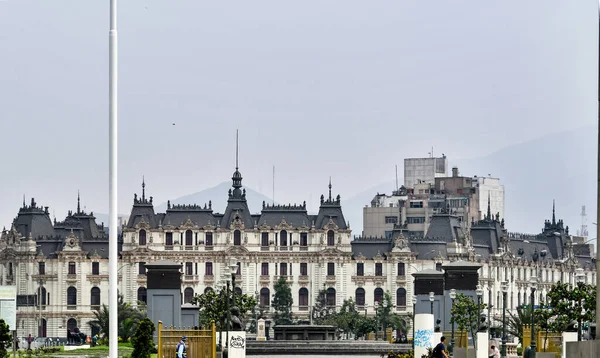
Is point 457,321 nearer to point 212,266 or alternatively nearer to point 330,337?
point 330,337

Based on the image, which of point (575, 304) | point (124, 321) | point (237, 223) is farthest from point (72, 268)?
point (575, 304)

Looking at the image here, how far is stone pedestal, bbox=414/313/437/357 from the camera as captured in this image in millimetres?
61156

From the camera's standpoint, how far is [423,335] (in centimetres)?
6162

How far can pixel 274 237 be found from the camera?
524 ft

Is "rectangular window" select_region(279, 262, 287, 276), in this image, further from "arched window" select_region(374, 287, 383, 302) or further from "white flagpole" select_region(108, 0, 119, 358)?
"white flagpole" select_region(108, 0, 119, 358)

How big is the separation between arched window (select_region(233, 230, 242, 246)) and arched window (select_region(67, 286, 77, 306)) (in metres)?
14.8

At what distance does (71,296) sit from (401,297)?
29209 millimetres

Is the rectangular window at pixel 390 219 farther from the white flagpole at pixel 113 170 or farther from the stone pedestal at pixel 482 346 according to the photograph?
the white flagpole at pixel 113 170

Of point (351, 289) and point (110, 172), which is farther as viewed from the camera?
point (351, 289)

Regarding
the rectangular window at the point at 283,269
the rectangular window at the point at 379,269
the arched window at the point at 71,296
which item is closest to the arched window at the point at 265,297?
the rectangular window at the point at 283,269

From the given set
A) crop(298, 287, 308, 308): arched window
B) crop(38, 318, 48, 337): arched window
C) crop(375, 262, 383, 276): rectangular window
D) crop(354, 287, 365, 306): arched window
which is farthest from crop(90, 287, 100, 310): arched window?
crop(375, 262, 383, 276): rectangular window

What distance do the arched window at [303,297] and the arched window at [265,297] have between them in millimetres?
2788

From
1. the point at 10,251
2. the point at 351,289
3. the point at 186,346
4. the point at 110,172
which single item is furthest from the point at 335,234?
the point at 110,172

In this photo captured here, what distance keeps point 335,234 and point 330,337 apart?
5445cm
